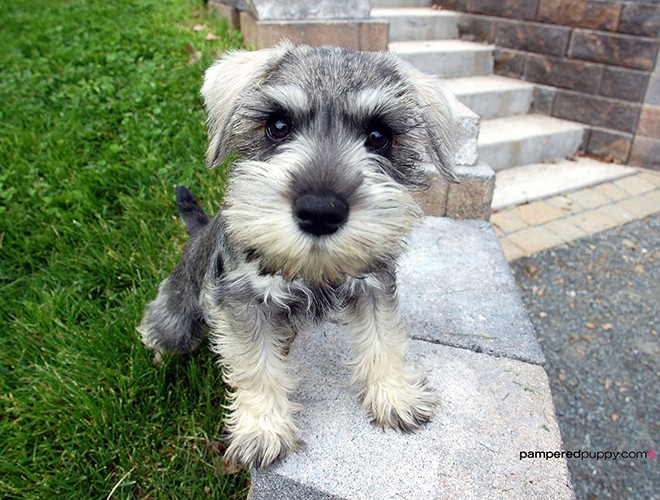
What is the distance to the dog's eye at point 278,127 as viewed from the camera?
1796 mm

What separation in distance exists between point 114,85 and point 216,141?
335 cm

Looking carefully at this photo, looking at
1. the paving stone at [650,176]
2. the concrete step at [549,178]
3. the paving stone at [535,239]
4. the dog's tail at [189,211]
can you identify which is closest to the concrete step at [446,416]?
the dog's tail at [189,211]

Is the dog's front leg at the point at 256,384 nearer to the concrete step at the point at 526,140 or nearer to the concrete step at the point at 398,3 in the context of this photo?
the concrete step at the point at 526,140

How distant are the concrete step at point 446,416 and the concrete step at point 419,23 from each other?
394 cm

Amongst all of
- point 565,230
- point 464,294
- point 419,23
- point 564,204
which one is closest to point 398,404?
point 464,294

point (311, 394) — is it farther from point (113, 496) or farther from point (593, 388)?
point (593, 388)

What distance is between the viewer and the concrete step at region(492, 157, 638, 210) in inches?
200

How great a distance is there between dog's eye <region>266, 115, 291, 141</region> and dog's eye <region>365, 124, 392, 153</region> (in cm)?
28

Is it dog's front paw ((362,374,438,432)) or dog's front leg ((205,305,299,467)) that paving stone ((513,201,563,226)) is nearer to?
dog's front paw ((362,374,438,432))

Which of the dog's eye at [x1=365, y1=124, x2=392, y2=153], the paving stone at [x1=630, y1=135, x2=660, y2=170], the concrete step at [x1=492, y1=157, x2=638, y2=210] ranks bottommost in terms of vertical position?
the concrete step at [x1=492, y1=157, x2=638, y2=210]

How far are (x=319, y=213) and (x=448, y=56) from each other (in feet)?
16.3

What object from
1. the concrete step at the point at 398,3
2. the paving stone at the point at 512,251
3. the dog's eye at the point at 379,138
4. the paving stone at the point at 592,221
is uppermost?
the concrete step at the point at 398,3

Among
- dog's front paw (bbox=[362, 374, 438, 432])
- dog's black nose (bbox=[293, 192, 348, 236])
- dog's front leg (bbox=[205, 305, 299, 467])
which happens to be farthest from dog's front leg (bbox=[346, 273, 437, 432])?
dog's black nose (bbox=[293, 192, 348, 236])

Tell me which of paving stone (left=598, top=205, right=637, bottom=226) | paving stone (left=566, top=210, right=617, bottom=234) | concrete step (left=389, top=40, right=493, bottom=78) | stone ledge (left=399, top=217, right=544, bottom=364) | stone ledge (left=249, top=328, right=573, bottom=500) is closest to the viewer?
stone ledge (left=249, top=328, right=573, bottom=500)
